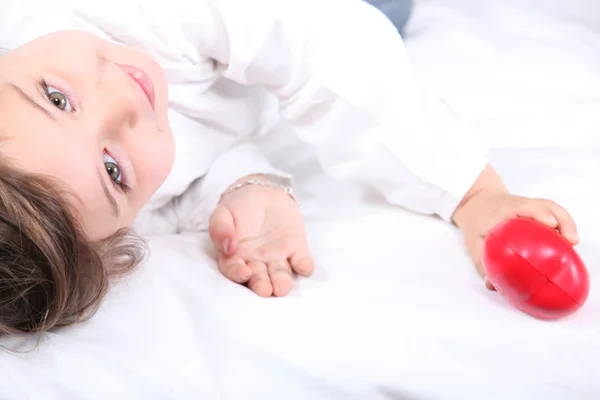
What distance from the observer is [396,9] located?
50.9 inches

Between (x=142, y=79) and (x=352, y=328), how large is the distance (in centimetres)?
38

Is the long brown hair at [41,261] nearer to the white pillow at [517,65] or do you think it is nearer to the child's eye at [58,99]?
the child's eye at [58,99]

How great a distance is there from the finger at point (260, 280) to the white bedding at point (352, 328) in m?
0.03

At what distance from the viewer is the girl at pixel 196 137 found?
70cm

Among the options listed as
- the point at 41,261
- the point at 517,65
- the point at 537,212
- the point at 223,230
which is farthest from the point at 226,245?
the point at 517,65

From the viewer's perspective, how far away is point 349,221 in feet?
3.20

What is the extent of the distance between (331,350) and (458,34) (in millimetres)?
771

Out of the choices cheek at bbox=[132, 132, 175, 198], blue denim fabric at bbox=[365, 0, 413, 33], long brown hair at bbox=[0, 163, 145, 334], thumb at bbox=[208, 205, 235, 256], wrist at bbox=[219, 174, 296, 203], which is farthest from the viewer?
blue denim fabric at bbox=[365, 0, 413, 33]

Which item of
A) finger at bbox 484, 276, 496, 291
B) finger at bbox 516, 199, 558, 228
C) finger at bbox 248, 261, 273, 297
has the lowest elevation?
finger at bbox 248, 261, 273, 297

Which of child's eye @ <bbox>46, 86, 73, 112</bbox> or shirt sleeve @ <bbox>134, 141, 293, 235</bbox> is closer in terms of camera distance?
child's eye @ <bbox>46, 86, 73, 112</bbox>

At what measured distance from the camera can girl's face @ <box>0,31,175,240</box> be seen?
70cm

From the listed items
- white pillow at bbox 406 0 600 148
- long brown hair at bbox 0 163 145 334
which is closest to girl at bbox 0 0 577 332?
long brown hair at bbox 0 163 145 334

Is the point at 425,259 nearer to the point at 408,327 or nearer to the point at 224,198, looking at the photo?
the point at 408,327

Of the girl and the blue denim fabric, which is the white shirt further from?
the blue denim fabric
